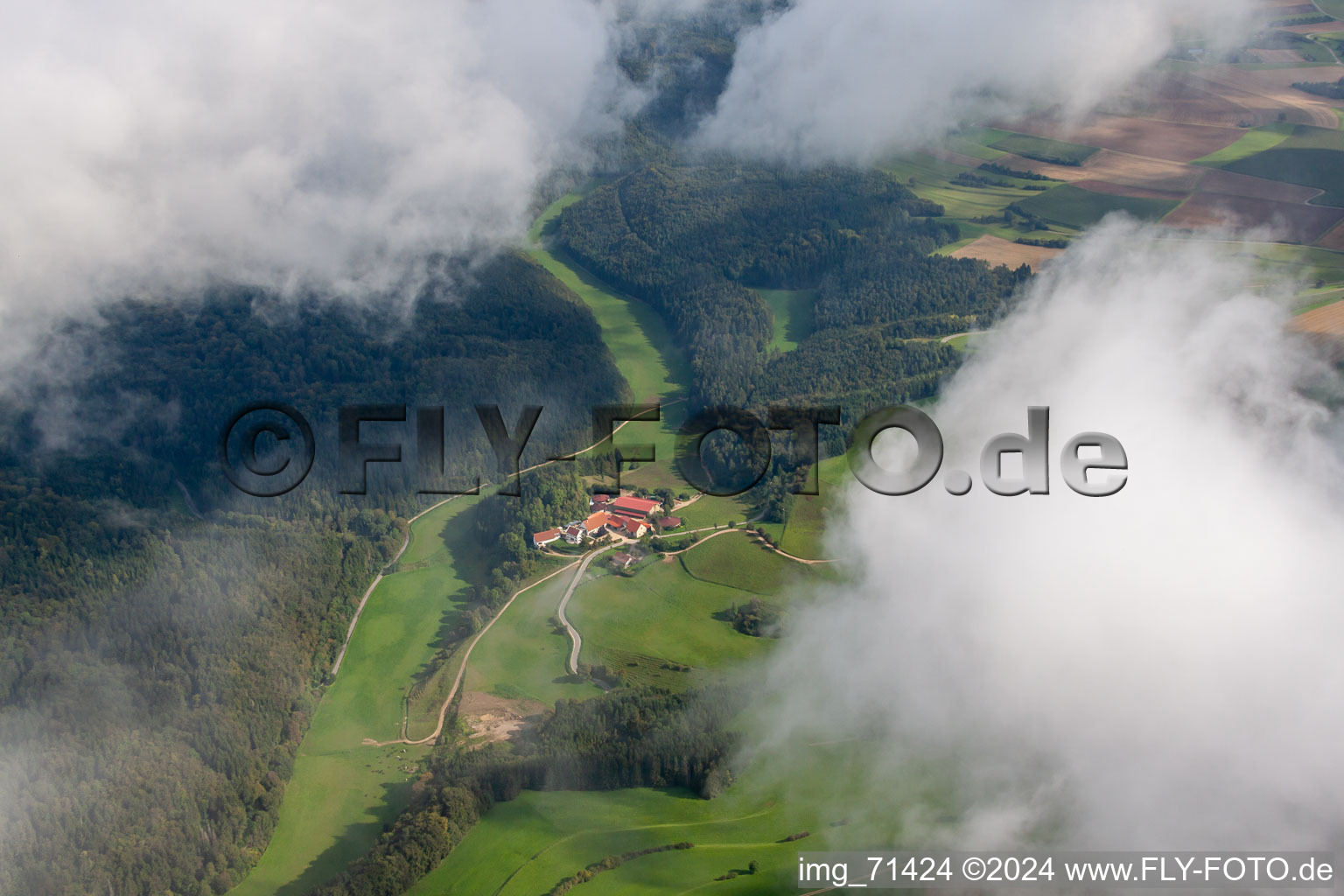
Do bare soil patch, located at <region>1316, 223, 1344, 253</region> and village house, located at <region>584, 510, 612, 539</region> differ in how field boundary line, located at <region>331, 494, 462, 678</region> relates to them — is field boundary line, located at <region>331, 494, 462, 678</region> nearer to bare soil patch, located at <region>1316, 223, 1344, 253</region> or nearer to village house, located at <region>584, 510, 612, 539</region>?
village house, located at <region>584, 510, 612, 539</region>

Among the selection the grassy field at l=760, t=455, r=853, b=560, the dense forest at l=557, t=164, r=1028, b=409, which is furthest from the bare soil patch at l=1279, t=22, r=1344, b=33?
the grassy field at l=760, t=455, r=853, b=560

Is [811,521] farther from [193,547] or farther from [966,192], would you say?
[966,192]

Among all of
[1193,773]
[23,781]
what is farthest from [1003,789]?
[23,781]

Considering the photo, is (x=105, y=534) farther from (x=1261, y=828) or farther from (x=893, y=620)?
(x=1261, y=828)

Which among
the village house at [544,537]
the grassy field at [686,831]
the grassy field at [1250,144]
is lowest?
the grassy field at [686,831]

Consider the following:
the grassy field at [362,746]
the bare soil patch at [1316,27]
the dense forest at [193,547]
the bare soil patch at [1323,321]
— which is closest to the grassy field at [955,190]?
the bare soil patch at [1316,27]

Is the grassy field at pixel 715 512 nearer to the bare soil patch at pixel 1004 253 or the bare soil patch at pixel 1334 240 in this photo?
the bare soil patch at pixel 1004 253
